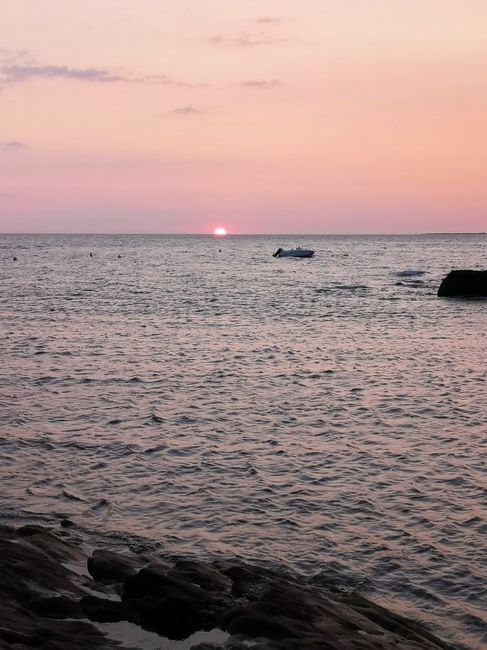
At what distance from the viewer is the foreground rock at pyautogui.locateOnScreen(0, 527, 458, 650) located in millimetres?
9625

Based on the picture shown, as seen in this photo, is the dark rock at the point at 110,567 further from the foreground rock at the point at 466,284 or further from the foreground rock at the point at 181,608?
the foreground rock at the point at 466,284

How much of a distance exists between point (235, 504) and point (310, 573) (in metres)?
3.70

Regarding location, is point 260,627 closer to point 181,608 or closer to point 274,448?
point 181,608

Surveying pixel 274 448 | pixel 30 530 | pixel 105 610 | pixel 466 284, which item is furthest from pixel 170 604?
pixel 466 284

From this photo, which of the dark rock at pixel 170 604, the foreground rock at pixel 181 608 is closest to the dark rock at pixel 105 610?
the foreground rock at pixel 181 608

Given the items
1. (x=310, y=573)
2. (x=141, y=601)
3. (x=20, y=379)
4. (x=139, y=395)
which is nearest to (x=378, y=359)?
(x=139, y=395)

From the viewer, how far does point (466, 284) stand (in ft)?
225

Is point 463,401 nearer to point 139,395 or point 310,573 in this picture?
point 139,395

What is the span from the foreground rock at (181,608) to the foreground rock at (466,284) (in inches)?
2346

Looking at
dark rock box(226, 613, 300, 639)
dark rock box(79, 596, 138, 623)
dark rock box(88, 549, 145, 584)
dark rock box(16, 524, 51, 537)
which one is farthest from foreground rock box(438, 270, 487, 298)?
dark rock box(79, 596, 138, 623)

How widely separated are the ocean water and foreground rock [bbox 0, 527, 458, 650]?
174cm

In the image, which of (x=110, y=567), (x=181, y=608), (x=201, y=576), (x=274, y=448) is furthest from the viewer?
(x=274, y=448)

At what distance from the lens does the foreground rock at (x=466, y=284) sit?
6756 cm

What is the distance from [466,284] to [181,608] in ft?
206
